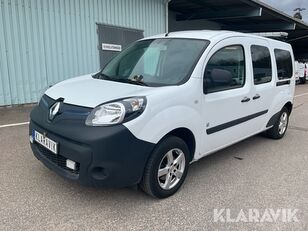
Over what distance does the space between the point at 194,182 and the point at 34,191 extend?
1.89 metres

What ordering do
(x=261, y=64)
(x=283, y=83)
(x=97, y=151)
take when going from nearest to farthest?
(x=97, y=151)
(x=261, y=64)
(x=283, y=83)

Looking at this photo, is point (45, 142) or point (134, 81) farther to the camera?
point (134, 81)

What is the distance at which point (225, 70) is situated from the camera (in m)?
3.95

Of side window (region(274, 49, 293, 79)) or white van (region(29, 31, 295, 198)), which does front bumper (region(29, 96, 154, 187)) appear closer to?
white van (region(29, 31, 295, 198))

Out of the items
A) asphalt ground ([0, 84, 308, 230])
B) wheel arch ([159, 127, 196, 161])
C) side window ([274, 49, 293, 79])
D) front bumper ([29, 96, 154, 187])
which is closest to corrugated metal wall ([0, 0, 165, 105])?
asphalt ground ([0, 84, 308, 230])

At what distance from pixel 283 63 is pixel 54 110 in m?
4.45

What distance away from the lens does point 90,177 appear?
300 cm

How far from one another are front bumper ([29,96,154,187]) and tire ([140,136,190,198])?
0.13m

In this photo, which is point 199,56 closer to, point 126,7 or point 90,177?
point 90,177

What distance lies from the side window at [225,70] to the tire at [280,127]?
1.85 m

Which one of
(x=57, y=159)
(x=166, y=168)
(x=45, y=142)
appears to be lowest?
(x=166, y=168)

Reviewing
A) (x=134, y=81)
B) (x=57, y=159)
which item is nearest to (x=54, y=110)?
(x=57, y=159)

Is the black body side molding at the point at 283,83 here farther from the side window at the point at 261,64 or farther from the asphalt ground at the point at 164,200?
the asphalt ground at the point at 164,200

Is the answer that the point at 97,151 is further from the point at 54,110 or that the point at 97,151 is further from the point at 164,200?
the point at 164,200
